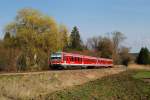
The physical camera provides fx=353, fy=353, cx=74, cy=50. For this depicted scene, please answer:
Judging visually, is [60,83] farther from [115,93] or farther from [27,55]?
[27,55]

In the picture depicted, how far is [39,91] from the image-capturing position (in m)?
26.4

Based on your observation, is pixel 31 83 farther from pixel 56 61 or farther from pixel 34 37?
pixel 34 37

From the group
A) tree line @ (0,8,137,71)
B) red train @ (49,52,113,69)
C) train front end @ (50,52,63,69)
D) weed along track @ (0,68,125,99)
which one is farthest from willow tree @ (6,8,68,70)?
weed along track @ (0,68,125,99)

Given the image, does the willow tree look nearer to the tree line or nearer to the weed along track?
the tree line

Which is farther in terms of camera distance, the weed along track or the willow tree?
the willow tree

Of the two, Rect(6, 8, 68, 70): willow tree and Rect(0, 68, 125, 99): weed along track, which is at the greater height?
Rect(6, 8, 68, 70): willow tree

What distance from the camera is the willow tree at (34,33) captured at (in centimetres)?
6762

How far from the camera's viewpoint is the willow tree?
67625 millimetres

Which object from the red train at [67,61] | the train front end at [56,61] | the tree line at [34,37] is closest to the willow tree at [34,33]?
the tree line at [34,37]

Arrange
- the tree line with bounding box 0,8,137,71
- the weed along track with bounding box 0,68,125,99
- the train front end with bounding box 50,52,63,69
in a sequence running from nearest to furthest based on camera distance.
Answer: the weed along track with bounding box 0,68,125,99, the train front end with bounding box 50,52,63,69, the tree line with bounding box 0,8,137,71

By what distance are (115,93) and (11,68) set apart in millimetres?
21547

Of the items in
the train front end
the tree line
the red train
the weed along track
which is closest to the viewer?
the weed along track

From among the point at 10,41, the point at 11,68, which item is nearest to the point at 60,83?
the point at 11,68

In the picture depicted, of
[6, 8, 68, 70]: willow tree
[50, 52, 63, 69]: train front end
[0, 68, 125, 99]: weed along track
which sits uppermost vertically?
[6, 8, 68, 70]: willow tree
